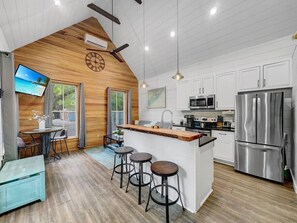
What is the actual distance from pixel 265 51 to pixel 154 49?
3208mm

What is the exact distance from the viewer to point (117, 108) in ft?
20.1

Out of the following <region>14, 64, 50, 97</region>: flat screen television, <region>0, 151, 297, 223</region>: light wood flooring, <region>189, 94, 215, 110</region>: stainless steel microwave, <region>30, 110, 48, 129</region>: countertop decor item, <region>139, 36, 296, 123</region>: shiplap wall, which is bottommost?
<region>0, 151, 297, 223</region>: light wood flooring

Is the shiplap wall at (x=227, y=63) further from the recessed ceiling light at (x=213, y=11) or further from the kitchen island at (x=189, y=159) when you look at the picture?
the kitchen island at (x=189, y=159)

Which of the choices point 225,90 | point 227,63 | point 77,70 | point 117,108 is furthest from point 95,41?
point 225,90

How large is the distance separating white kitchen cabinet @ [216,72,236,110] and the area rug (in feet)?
11.1

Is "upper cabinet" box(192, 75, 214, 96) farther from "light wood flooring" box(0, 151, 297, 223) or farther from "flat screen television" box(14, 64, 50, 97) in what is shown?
"flat screen television" box(14, 64, 50, 97)

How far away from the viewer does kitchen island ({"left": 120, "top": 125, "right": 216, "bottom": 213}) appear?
179cm

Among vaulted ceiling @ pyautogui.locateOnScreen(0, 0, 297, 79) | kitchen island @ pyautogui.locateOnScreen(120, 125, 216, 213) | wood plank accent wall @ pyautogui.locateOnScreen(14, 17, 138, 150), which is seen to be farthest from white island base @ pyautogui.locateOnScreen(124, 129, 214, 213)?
wood plank accent wall @ pyautogui.locateOnScreen(14, 17, 138, 150)

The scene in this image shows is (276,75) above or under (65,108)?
above

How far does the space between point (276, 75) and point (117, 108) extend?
5328 mm

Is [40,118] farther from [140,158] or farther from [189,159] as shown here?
[189,159]

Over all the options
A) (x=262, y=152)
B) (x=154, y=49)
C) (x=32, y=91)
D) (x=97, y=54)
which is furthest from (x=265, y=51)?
(x=32, y=91)

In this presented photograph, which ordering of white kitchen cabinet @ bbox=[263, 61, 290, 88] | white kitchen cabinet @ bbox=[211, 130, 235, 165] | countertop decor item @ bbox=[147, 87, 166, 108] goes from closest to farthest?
white kitchen cabinet @ bbox=[263, 61, 290, 88], white kitchen cabinet @ bbox=[211, 130, 235, 165], countertop decor item @ bbox=[147, 87, 166, 108]

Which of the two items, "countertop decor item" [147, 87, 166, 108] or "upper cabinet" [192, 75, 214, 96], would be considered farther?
"countertop decor item" [147, 87, 166, 108]
